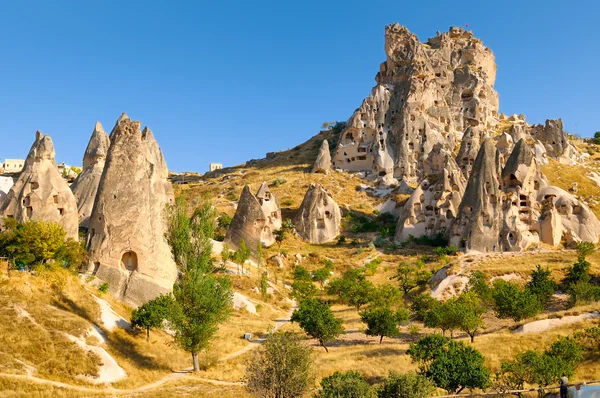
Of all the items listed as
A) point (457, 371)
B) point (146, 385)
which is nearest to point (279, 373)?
point (146, 385)

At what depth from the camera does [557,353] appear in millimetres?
21562

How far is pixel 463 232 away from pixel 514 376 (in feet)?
110

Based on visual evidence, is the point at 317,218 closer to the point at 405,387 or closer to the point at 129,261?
the point at 129,261

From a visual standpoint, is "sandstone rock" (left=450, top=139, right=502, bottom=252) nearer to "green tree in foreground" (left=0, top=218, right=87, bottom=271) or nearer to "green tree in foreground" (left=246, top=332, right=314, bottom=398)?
"green tree in foreground" (left=246, top=332, right=314, bottom=398)

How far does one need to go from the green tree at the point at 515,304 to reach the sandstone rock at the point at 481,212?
61.2 ft

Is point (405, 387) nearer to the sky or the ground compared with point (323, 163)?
nearer to the ground

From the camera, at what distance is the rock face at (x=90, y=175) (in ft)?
171

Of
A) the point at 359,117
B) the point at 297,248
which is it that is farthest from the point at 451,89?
the point at 297,248

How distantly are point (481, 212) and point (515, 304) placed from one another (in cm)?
2224

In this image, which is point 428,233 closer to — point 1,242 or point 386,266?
point 386,266

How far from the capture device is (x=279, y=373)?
18078 mm

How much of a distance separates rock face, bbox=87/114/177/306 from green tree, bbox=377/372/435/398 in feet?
48.3

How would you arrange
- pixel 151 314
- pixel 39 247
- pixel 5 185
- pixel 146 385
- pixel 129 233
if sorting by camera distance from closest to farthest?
1. pixel 146 385
2. pixel 151 314
3. pixel 39 247
4. pixel 129 233
5. pixel 5 185

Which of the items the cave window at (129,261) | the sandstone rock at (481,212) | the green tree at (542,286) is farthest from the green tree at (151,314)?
the sandstone rock at (481,212)
